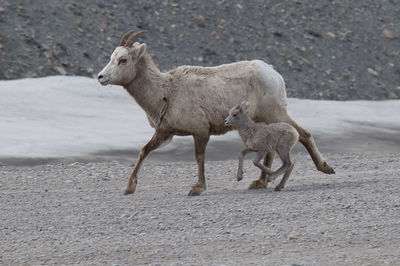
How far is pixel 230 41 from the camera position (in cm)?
2427

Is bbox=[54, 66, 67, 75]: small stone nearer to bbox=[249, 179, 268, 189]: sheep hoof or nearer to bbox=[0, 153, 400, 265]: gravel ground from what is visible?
bbox=[0, 153, 400, 265]: gravel ground

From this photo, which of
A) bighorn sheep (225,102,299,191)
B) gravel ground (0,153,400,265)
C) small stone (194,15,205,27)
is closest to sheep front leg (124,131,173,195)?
gravel ground (0,153,400,265)

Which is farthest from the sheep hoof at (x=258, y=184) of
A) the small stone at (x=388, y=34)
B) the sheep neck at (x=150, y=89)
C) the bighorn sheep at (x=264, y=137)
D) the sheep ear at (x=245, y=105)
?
the small stone at (x=388, y=34)

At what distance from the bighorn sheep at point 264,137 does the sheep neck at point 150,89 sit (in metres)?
0.89

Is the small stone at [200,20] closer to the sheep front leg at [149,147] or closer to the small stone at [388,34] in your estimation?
the small stone at [388,34]

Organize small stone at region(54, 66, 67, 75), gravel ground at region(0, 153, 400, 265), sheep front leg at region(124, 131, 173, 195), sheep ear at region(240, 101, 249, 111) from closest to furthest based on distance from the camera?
gravel ground at region(0, 153, 400, 265) → sheep ear at region(240, 101, 249, 111) → sheep front leg at region(124, 131, 173, 195) → small stone at region(54, 66, 67, 75)

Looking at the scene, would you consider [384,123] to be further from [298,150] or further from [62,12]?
[62,12]

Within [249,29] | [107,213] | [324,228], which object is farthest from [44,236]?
[249,29]

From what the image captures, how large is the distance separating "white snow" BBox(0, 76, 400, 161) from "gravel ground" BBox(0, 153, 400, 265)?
7.82 ft

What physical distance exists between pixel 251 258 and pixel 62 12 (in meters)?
17.2

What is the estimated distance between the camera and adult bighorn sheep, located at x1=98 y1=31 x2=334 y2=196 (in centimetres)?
1060

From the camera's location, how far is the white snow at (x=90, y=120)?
14.7 metres

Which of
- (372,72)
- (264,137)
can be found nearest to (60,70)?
(372,72)

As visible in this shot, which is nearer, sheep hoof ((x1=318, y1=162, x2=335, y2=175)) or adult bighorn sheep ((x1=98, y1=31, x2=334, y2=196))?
adult bighorn sheep ((x1=98, y1=31, x2=334, y2=196))
